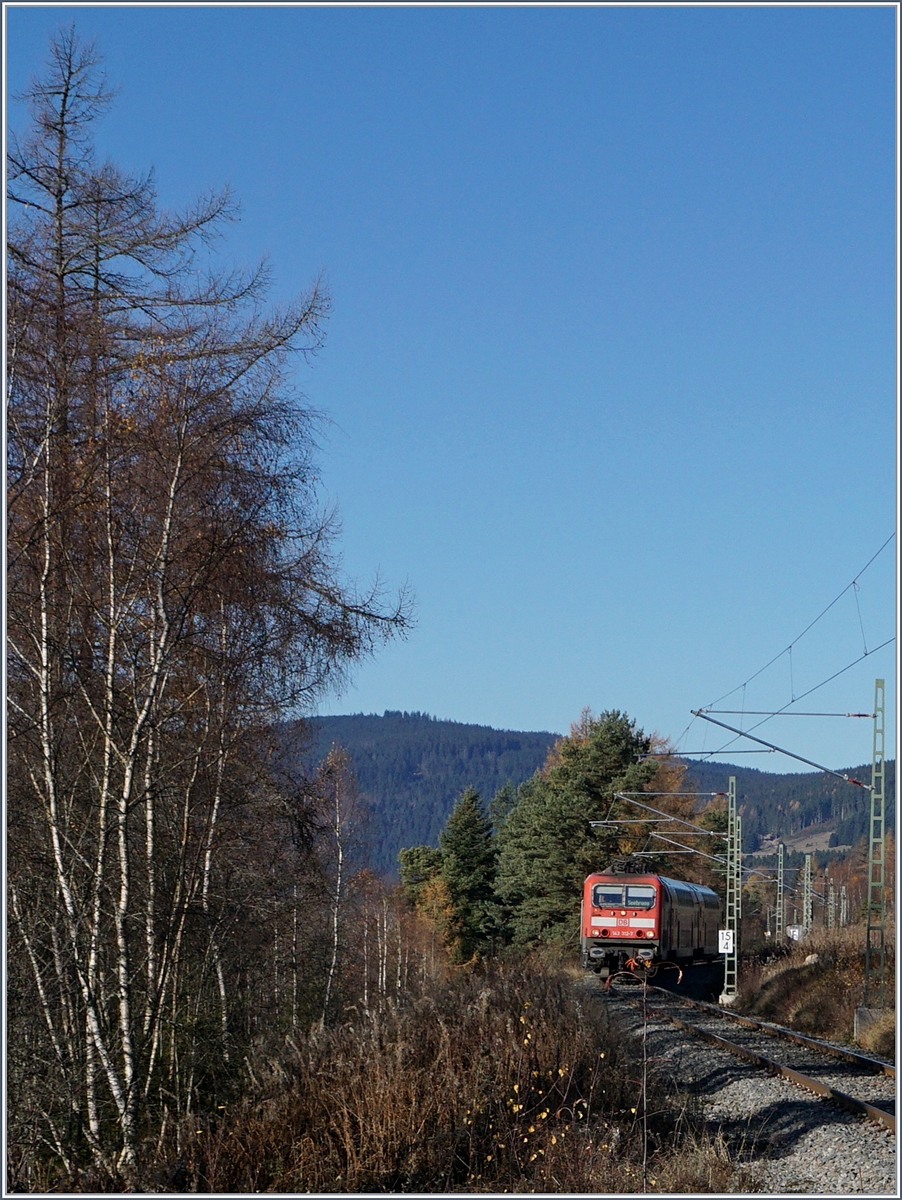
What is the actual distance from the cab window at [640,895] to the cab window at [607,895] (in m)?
0.22

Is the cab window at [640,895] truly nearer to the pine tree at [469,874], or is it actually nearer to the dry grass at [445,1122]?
the dry grass at [445,1122]

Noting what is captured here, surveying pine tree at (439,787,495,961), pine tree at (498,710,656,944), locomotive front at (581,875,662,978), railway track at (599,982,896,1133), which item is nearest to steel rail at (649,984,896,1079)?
railway track at (599,982,896,1133)

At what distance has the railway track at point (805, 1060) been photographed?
42.5ft

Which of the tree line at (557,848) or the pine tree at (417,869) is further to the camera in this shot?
the pine tree at (417,869)

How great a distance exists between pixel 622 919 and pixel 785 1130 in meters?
21.1

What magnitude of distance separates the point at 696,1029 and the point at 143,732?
522 inches

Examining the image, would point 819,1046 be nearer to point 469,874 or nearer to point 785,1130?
point 785,1130

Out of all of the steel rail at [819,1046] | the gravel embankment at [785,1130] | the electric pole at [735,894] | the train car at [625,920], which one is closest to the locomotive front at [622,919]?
the train car at [625,920]

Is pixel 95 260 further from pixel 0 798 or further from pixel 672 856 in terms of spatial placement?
pixel 672 856

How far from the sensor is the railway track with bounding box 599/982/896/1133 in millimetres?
12969

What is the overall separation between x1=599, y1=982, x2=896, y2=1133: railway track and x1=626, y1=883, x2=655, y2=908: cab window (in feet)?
19.5

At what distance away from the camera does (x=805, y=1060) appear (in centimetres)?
1706

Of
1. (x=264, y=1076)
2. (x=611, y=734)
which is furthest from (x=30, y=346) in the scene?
(x=611, y=734)

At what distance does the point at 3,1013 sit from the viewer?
Answer: 25.2 ft
